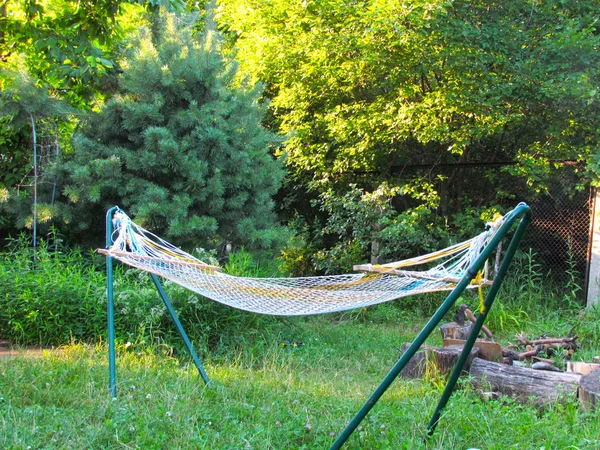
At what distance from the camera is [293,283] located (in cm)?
333

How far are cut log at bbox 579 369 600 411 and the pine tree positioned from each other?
11.8 feet

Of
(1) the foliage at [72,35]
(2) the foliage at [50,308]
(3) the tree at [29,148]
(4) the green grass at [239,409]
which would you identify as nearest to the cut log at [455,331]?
(4) the green grass at [239,409]

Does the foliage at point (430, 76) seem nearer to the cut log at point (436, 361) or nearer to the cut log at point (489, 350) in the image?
the cut log at point (489, 350)

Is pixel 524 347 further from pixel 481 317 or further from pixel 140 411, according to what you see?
pixel 140 411

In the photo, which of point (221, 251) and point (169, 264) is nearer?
point (169, 264)

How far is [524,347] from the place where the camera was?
4781mm

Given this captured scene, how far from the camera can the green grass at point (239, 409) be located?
8.70ft

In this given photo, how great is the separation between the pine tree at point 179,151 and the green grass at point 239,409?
1807 mm

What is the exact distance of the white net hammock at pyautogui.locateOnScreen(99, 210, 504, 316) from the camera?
2.45 metres

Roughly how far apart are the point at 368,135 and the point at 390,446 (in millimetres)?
4762

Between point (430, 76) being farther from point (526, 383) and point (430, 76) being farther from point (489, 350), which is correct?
point (526, 383)

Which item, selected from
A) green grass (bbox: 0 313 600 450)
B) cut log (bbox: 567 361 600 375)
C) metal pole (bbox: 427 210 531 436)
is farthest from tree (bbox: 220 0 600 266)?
metal pole (bbox: 427 210 531 436)

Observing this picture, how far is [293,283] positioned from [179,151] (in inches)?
112

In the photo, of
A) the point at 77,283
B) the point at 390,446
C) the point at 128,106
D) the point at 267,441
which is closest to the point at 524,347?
the point at 390,446
